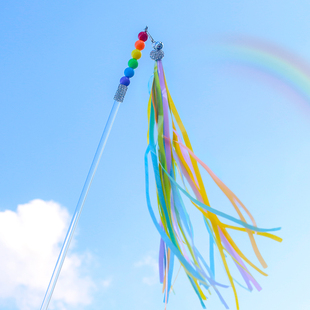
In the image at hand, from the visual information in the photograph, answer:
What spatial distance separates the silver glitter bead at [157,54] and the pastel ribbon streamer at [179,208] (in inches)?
6.7

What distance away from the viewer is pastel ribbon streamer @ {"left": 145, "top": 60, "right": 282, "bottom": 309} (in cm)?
90

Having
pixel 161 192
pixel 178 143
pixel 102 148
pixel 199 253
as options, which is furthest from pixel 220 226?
pixel 102 148

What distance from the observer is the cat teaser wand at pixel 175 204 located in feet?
2.89

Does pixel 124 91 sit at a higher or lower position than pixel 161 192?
higher

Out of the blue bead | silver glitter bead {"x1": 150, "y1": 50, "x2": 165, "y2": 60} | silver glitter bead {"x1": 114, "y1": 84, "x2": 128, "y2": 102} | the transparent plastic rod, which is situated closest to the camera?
the transparent plastic rod

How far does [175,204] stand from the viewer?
1071 millimetres

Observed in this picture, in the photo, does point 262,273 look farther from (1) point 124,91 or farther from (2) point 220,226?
(1) point 124,91

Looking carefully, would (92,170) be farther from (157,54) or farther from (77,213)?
(157,54)

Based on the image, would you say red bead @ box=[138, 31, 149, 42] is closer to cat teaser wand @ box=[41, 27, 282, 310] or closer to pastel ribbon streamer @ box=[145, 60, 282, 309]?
cat teaser wand @ box=[41, 27, 282, 310]

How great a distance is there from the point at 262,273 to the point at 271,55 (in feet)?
9.83

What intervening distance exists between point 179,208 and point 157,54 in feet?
2.62

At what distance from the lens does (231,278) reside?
0.93 m

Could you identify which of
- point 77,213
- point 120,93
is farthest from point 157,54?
point 77,213

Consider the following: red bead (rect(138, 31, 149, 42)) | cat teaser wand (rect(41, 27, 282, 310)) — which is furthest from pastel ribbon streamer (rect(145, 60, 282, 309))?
red bead (rect(138, 31, 149, 42))
